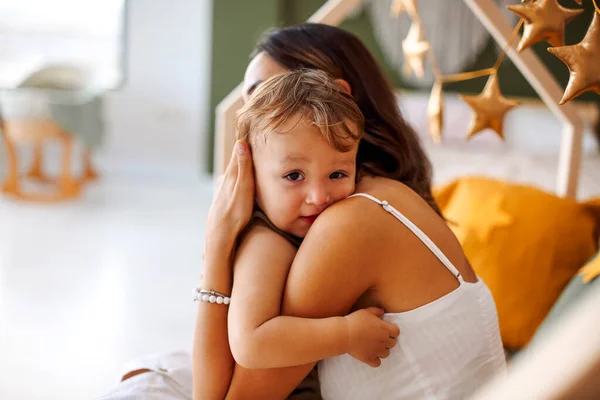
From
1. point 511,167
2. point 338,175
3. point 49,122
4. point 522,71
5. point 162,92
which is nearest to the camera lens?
point 338,175

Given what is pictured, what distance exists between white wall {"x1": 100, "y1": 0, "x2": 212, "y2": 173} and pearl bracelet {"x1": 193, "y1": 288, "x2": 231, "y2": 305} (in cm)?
452

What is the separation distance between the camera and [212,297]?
1.01 meters

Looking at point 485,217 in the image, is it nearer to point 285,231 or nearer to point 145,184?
point 285,231

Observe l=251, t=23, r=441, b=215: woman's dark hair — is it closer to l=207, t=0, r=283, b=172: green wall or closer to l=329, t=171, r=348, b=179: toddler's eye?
l=329, t=171, r=348, b=179: toddler's eye

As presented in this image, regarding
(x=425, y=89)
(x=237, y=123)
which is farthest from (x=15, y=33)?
(x=237, y=123)

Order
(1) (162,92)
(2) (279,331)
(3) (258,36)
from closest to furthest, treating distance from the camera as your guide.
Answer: (2) (279,331), (3) (258,36), (1) (162,92)

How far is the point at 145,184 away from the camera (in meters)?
5.45

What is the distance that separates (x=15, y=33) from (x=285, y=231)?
5443 mm

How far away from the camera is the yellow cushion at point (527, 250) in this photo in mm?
1691

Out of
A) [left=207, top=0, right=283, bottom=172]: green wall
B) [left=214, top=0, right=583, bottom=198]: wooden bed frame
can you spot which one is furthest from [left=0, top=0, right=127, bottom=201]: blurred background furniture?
[left=214, top=0, right=583, bottom=198]: wooden bed frame

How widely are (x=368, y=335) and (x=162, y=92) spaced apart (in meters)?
5.01

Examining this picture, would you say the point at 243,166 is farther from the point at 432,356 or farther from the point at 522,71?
the point at 522,71

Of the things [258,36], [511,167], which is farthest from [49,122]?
[511,167]

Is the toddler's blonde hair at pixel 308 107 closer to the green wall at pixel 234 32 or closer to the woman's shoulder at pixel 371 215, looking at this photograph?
the woman's shoulder at pixel 371 215
